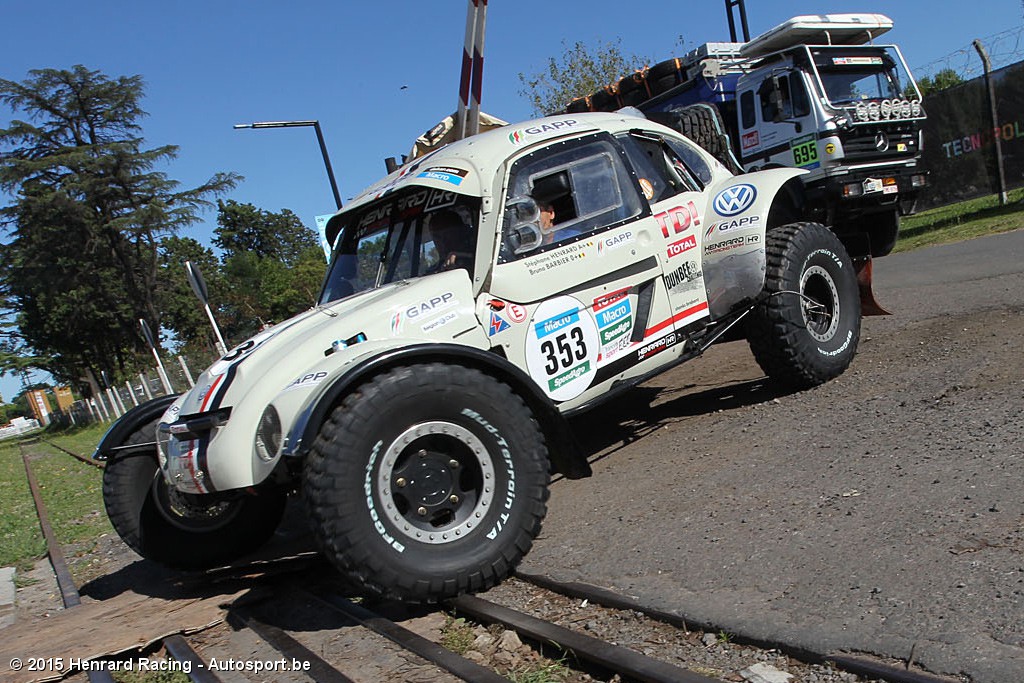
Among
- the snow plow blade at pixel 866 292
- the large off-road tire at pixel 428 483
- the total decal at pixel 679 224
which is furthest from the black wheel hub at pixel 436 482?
the snow plow blade at pixel 866 292

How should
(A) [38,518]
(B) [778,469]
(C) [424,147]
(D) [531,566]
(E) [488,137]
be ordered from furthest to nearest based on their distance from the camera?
(A) [38,518] < (C) [424,147] < (E) [488,137] < (B) [778,469] < (D) [531,566]

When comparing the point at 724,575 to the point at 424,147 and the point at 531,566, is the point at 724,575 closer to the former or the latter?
the point at 531,566

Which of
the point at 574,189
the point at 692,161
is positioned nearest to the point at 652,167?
the point at 692,161

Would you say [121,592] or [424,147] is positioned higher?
[424,147]

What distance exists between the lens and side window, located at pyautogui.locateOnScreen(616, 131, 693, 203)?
18.2ft

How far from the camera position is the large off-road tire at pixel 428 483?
351cm

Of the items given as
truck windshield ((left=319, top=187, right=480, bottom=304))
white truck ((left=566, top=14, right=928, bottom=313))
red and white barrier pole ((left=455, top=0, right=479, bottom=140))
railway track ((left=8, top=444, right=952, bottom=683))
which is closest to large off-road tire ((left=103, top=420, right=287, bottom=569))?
railway track ((left=8, top=444, right=952, bottom=683))

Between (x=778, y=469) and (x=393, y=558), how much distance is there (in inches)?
87.6

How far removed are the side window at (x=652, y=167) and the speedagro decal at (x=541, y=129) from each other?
366 millimetres

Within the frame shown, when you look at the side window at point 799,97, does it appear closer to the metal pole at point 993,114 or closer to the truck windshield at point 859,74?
the truck windshield at point 859,74

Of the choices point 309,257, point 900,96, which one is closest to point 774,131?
point 900,96

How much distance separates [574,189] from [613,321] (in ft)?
2.80

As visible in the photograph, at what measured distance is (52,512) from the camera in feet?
33.3

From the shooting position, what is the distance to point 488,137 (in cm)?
521
